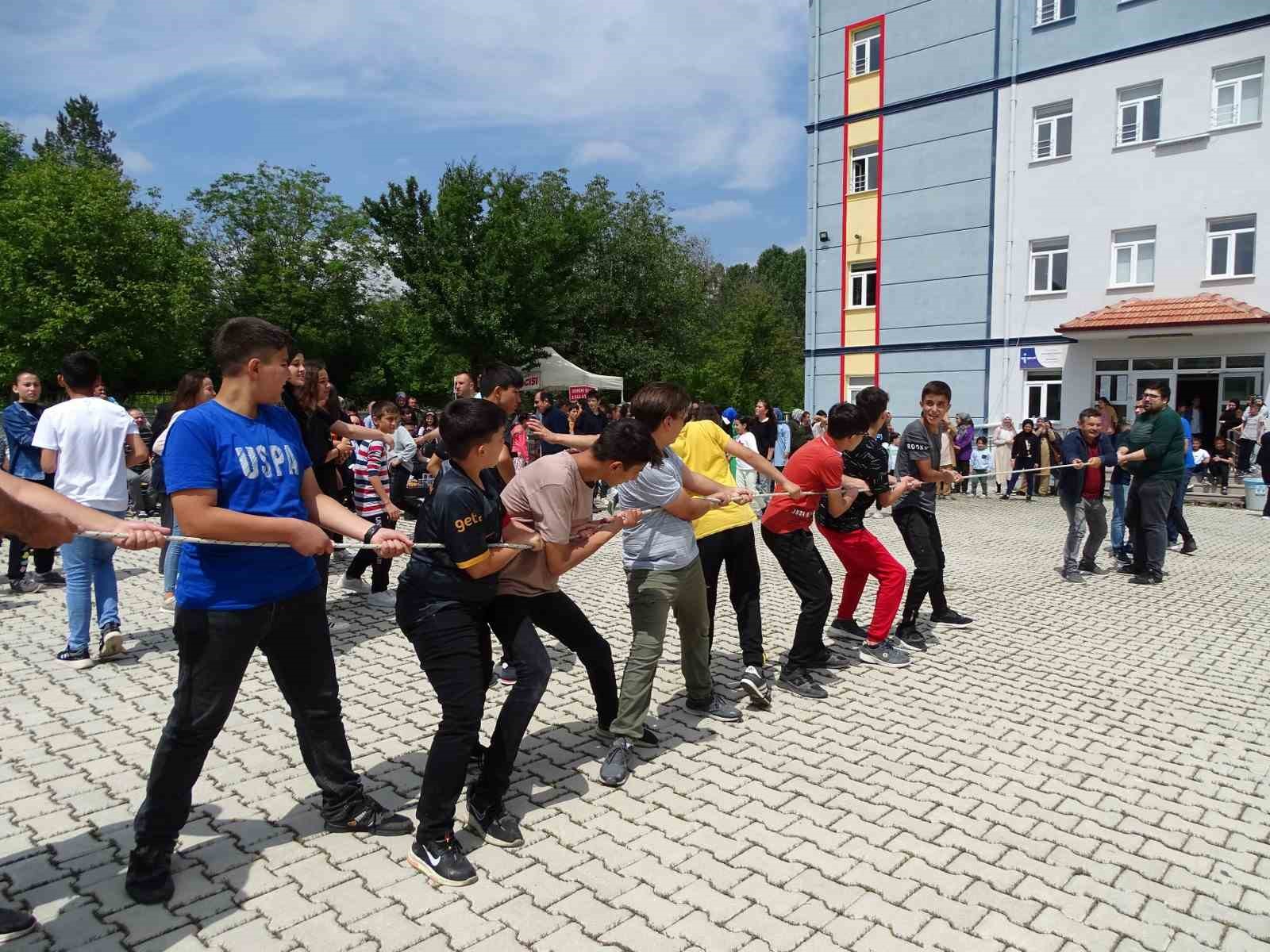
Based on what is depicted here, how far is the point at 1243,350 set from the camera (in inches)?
758

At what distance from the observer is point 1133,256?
68.1ft

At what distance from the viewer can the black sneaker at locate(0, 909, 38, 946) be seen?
2.81 meters

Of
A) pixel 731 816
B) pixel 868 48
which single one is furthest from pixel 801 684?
pixel 868 48

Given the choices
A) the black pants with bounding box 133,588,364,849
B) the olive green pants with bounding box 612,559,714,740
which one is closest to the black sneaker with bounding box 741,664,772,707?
the olive green pants with bounding box 612,559,714,740

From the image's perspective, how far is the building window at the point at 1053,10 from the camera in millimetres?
21328

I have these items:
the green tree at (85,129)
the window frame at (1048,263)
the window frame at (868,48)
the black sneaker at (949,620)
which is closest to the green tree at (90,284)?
the window frame at (868,48)

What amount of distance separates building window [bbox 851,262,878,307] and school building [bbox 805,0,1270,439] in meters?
0.07

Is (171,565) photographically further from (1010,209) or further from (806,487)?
(1010,209)

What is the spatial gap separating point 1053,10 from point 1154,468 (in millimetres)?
17760

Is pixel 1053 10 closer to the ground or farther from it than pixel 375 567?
farther from it

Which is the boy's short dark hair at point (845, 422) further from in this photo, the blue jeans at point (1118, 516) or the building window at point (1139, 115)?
the building window at point (1139, 115)

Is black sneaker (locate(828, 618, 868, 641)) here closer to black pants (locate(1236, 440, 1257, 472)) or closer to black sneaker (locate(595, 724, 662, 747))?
black sneaker (locate(595, 724, 662, 747))

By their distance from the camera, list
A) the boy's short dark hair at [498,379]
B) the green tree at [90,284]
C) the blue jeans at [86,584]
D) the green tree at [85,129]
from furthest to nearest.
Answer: the green tree at [85,129] → the green tree at [90,284] → the blue jeans at [86,584] → the boy's short dark hair at [498,379]

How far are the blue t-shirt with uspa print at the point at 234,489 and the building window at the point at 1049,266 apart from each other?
75.1 ft
